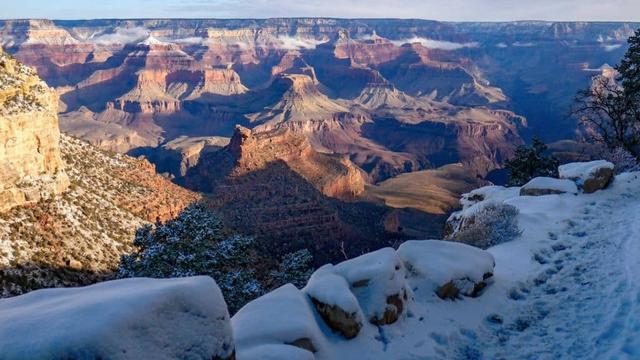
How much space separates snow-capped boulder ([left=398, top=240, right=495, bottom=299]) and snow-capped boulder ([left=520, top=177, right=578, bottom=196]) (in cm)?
880

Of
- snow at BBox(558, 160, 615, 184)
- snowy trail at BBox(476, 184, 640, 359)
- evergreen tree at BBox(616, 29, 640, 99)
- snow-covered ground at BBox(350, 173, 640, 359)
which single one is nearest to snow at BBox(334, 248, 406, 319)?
snow-covered ground at BBox(350, 173, 640, 359)

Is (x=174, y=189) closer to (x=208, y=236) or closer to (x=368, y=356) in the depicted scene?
(x=208, y=236)

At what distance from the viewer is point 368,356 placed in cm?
1005

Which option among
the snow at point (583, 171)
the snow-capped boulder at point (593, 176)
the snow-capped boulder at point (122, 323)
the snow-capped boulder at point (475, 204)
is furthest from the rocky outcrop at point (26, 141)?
the snow-capped boulder at point (593, 176)

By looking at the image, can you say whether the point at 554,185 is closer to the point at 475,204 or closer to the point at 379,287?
the point at 475,204

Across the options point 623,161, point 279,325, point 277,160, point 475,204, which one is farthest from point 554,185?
point 277,160

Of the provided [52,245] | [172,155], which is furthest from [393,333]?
[172,155]

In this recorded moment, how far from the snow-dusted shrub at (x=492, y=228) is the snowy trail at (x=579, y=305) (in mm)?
1311

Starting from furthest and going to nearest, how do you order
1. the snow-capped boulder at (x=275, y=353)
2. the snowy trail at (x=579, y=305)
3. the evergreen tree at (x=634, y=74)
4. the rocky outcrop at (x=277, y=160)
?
the rocky outcrop at (x=277, y=160)
the evergreen tree at (x=634, y=74)
the snowy trail at (x=579, y=305)
the snow-capped boulder at (x=275, y=353)

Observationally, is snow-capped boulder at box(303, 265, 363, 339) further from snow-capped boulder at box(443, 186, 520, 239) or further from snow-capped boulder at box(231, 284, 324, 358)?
snow-capped boulder at box(443, 186, 520, 239)

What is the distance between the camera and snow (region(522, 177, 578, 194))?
20.6m

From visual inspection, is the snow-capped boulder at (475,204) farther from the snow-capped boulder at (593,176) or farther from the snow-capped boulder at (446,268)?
the snow-capped boulder at (446,268)

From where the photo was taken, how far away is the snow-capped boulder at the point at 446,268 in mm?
12312

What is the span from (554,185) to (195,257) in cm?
1392
